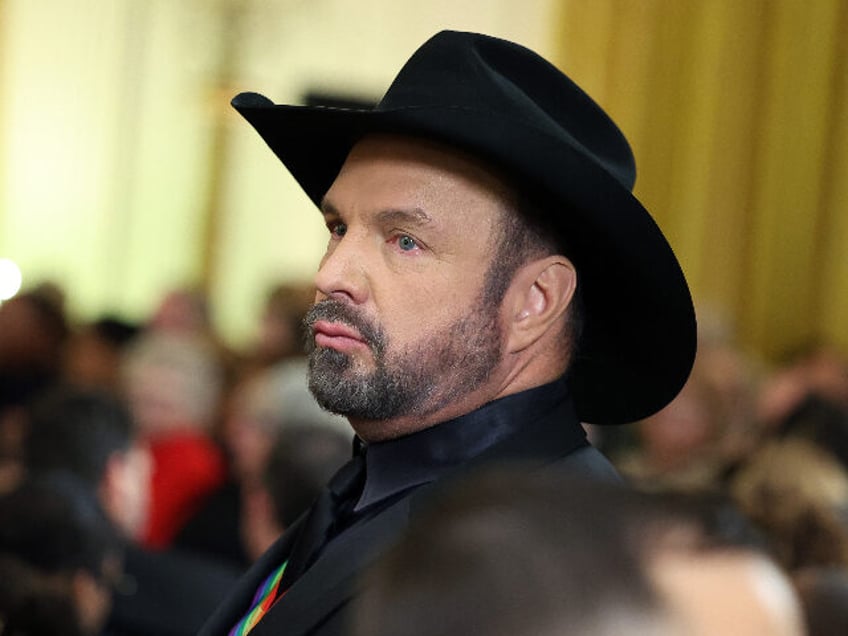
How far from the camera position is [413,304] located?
63.8 inches

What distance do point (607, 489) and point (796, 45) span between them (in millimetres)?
6907

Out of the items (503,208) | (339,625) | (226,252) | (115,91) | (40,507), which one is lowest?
(226,252)

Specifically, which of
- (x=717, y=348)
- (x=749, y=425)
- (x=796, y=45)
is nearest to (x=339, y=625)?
(x=749, y=425)

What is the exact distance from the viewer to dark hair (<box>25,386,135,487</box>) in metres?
3.30

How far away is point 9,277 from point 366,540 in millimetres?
8528

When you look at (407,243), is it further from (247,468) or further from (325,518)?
(247,468)

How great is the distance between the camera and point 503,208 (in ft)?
5.43

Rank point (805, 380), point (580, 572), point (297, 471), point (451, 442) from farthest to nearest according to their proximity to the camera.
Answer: point (805, 380), point (297, 471), point (451, 442), point (580, 572)

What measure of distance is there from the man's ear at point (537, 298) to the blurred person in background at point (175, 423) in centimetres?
293

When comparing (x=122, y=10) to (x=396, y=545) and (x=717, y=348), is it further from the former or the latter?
(x=396, y=545)

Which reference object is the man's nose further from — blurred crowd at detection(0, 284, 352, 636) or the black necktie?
blurred crowd at detection(0, 284, 352, 636)

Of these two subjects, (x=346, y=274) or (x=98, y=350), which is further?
(x=98, y=350)

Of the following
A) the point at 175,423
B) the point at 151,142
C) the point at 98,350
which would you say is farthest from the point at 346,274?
the point at 151,142

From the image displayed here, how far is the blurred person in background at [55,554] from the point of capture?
2.52 meters
